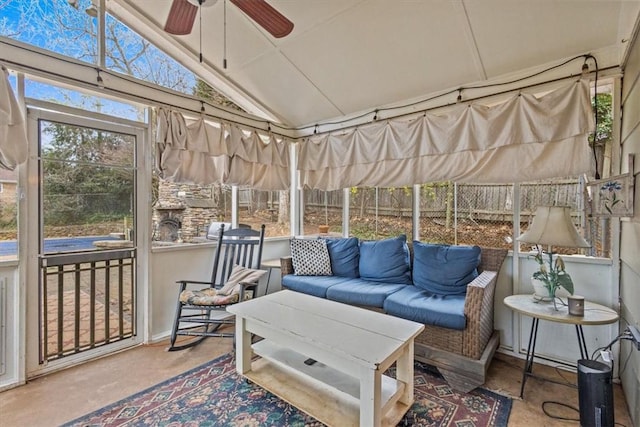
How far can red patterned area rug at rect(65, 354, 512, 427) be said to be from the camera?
1794mm

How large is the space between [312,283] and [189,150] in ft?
5.89

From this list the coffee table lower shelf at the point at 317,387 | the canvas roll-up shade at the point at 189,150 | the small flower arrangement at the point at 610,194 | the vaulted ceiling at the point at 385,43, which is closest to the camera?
the coffee table lower shelf at the point at 317,387

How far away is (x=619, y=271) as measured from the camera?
218cm

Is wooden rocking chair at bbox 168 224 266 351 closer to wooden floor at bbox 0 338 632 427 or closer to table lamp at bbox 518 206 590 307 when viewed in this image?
wooden floor at bbox 0 338 632 427

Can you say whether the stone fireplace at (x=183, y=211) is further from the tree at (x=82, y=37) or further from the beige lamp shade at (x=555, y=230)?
the beige lamp shade at (x=555, y=230)

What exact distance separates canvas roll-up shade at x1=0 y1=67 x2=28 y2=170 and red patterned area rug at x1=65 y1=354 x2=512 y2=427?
68.8 inches

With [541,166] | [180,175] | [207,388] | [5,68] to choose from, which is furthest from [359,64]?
[207,388]

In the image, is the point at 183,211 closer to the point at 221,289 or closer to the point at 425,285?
the point at 221,289

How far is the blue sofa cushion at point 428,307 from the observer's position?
86.0 inches

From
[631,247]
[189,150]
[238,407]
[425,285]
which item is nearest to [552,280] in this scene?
[631,247]

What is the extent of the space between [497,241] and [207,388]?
8.76ft

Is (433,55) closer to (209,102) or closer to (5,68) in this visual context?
(209,102)

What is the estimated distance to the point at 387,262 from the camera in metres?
3.09

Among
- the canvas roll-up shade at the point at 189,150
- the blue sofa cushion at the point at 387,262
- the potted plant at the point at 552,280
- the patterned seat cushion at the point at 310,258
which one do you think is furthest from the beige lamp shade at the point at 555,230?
the canvas roll-up shade at the point at 189,150
